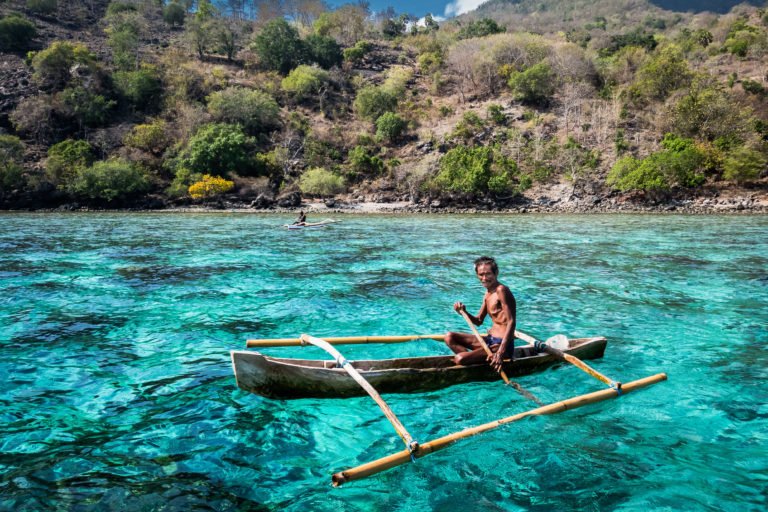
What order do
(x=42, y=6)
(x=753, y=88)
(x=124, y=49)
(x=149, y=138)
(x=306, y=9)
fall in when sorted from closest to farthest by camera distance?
(x=753, y=88), (x=149, y=138), (x=124, y=49), (x=42, y=6), (x=306, y=9)

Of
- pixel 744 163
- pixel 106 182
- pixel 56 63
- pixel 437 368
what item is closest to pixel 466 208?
pixel 744 163

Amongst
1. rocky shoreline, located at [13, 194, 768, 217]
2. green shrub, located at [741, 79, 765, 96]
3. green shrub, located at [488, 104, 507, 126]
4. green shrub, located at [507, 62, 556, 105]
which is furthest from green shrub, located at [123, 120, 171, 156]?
green shrub, located at [741, 79, 765, 96]

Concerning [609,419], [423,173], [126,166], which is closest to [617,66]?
[423,173]

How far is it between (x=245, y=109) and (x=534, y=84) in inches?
1683

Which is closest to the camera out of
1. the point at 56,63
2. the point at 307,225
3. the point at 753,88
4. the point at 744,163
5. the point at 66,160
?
the point at 307,225

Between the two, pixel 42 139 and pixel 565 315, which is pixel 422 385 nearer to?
pixel 565 315

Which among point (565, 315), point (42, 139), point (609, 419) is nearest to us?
point (609, 419)

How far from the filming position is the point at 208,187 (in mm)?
53750

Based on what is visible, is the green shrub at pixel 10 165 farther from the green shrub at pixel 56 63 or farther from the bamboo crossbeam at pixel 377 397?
the bamboo crossbeam at pixel 377 397

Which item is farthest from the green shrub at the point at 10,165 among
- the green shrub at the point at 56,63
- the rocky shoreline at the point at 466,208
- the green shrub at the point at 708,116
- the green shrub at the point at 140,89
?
the green shrub at the point at 708,116

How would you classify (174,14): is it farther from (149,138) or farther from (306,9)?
(149,138)

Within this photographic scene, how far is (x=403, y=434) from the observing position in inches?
187

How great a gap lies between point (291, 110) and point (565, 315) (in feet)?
246

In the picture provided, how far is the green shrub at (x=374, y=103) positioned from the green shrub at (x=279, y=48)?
21.1 meters
